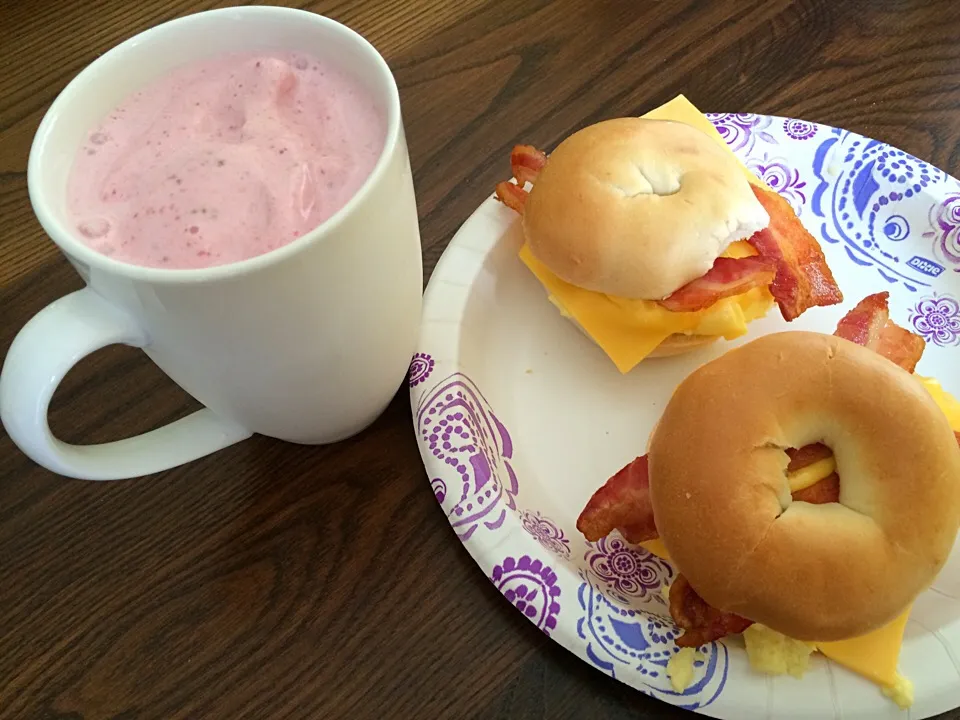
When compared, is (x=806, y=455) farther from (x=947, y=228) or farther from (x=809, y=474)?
(x=947, y=228)

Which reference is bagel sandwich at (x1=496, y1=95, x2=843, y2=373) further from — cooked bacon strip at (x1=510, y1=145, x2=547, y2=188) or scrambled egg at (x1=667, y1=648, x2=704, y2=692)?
scrambled egg at (x1=667, y1=648, x2=704, y2=692)

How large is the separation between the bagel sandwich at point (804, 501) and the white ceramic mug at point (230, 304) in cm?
30

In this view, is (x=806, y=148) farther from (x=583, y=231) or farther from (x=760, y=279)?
(x=583, y=231)

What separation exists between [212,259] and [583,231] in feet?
1.53

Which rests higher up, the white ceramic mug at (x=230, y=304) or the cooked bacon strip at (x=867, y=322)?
the white ceramic mug at (x=230, y=304)

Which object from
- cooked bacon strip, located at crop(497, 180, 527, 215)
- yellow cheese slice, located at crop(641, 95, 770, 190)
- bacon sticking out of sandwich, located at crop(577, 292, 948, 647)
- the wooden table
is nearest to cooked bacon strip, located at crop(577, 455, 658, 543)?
bacon sticking out of sandwich, located at crop(577, 292, 948, 647)

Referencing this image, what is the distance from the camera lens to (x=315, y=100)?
64cm

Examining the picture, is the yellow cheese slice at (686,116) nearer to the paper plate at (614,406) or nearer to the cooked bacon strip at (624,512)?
the paper plate at (614,406)

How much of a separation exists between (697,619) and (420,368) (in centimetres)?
37

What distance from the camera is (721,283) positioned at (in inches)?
35.1

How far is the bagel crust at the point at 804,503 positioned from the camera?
0.65 metres

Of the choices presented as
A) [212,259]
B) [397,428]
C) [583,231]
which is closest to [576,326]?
[583,231]

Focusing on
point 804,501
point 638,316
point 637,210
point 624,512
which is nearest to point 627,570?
point 624,512

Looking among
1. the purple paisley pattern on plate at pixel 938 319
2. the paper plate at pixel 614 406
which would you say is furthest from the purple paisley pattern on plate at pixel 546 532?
the purple paisley pattern on plate at pixel 938 319
